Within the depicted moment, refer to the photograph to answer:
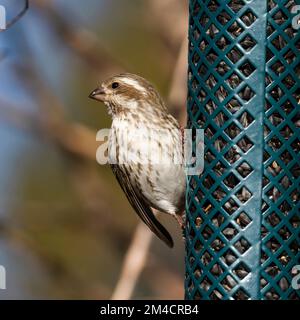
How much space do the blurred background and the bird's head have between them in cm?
146

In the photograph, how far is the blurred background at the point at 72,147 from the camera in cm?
963

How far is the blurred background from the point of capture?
9.63 meters

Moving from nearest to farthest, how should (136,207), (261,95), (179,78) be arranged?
(261,95)
(136,207)
(179,78)

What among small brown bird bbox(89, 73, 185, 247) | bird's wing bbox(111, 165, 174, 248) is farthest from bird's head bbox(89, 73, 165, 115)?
bird's wing bbox(111, 165, 174, 248)

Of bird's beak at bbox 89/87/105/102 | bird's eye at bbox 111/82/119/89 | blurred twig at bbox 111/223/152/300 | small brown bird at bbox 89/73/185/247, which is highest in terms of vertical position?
bird's eye at bbox 111/82/119/89

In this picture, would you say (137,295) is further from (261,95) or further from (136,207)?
(261,95)

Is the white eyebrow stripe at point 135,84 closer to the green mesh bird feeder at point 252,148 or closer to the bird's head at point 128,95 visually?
the bird's head at point 128,95

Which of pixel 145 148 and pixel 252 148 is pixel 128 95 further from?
pixel 252 148

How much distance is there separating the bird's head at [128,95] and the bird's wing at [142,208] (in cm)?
47

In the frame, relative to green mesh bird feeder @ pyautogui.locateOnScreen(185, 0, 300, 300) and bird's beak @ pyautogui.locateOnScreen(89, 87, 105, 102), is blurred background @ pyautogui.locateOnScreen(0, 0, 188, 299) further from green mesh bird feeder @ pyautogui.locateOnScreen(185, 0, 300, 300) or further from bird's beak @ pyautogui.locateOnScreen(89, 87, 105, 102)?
green mesh bird feeder @ pyautogui.locateOnScreen(185, 0, 300, 300)

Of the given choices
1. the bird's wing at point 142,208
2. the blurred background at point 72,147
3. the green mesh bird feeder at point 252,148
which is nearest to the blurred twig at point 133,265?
the bird's wing at point 142,208

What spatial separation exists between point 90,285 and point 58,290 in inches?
14.0

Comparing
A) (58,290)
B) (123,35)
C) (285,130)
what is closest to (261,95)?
(285,130)

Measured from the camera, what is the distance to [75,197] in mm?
10352
